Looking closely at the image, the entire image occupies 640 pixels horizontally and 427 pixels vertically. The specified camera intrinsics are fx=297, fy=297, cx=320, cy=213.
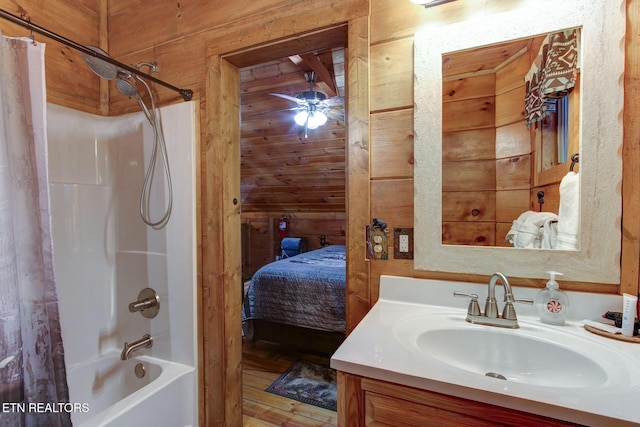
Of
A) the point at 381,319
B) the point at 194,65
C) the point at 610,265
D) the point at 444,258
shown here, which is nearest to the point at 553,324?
the point at 610,265

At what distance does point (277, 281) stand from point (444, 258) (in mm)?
1933

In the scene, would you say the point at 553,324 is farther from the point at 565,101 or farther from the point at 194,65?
the point at 194,65

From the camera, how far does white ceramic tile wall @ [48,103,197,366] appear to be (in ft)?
4.91

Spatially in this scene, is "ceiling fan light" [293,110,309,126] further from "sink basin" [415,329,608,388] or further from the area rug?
"sink basin" [415,329,608,388]

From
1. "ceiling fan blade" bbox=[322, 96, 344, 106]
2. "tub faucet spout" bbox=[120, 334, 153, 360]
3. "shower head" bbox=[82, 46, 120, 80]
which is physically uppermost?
"ceiling fan blade" bbox=[322, 96, 344, 106]

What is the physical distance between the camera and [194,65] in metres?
1.50

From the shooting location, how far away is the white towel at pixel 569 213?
920 millimetres

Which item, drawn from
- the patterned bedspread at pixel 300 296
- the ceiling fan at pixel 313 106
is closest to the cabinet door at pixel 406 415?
the patterned bedspread at pixel 300 296

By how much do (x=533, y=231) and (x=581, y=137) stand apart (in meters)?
0.32

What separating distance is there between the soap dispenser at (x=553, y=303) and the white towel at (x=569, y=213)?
108 mm

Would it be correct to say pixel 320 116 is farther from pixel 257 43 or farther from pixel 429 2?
pixel 429 2

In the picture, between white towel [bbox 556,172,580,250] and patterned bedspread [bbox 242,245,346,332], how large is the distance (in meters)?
1.78

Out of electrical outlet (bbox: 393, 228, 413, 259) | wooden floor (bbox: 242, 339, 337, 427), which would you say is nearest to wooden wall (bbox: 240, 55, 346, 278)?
electrical outlet (bbox: 393, 228, 413, 259)

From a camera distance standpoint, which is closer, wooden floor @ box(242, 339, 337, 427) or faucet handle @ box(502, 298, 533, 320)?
faucet handle @ box(502, 298, 533, 320)
